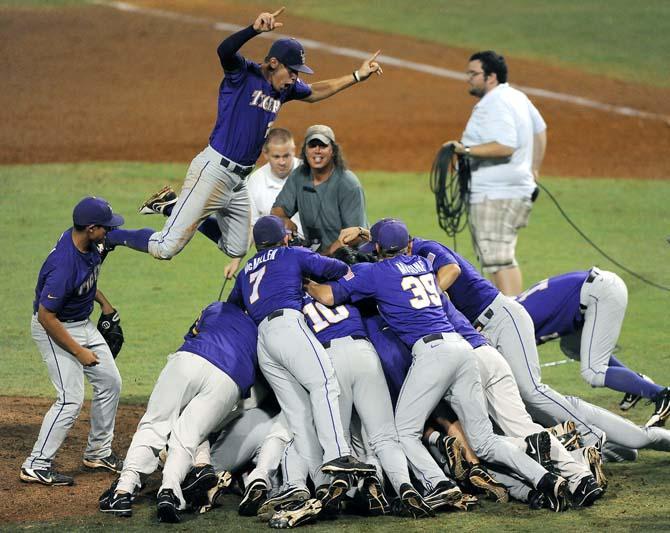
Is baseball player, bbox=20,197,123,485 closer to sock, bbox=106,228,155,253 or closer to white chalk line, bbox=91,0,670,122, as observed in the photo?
sock, bbox=106,228,155,253

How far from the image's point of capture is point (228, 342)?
7.50 metres

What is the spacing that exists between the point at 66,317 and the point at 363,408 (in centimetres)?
205

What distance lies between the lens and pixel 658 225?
1462 centimetres

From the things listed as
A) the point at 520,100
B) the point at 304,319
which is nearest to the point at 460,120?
the point at 520,100

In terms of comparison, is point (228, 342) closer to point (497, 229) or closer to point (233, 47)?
point (233, 47)

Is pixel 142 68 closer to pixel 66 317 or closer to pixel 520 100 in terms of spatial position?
pixel 520 100

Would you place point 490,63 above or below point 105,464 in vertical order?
above

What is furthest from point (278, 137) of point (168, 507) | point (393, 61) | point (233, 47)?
point (393, 61)

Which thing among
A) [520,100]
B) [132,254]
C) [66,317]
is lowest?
[132,254]

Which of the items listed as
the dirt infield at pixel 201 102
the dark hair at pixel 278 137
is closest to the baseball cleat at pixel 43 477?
the dark hair at pixel 278 137

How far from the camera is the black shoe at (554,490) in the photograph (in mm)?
6746

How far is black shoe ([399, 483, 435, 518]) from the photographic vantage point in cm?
670

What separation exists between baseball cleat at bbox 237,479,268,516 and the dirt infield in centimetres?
1078

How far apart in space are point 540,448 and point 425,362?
0.86m
